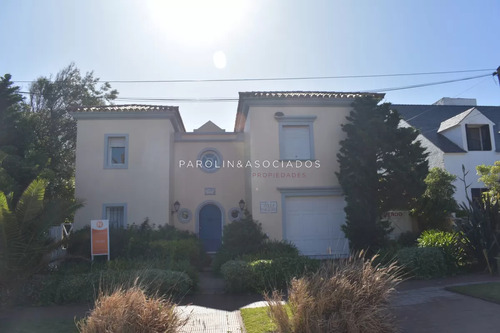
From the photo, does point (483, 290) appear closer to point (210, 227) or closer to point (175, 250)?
point (175, 250)

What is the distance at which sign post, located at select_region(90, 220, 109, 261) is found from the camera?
1054cm

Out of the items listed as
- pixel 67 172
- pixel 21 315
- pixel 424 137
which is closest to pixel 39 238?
pixel 21 315

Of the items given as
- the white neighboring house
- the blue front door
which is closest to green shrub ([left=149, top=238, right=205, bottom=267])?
the blue front door

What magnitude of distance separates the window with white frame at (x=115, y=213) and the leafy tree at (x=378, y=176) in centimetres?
818

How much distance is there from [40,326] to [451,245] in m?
10.3

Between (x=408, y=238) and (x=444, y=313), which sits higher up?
(x=408, y=238)

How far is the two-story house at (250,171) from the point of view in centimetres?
1364

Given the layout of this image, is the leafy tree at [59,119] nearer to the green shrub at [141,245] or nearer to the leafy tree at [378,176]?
the green shrub at [141,245]

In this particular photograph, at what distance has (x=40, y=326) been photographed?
6.50 meters

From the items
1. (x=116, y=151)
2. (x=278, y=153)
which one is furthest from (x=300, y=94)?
(x=116, y=151)

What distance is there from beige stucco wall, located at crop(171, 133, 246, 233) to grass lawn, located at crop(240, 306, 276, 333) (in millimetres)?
8481

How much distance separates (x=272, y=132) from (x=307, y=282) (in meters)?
9.27

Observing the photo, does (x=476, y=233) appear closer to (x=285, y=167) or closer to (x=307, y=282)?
(x=285, y=167)

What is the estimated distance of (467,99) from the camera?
2528cm
